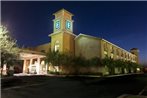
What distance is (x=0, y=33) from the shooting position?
68.5 feet

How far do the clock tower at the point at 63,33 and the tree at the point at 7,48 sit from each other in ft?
44.4

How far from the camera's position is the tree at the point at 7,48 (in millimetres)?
21456

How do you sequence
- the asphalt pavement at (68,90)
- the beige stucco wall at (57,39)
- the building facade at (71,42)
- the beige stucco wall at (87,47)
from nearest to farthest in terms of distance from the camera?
the asphalt pavement at (68,90) < the beige stucco wall at (87,47) < the building facade at (71,42) < the beige stucco wall at (57,39)

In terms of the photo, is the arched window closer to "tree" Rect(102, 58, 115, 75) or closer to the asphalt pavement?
"tree" Rect(102, 58, 115, 75)

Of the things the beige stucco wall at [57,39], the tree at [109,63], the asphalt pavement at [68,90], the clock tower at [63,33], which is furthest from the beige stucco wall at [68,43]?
the asphalt pavement at [68,90]

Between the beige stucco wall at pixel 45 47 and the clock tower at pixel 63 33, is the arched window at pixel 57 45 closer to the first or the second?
the clock tower at pixel 63 33

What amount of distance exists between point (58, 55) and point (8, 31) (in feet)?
41.6

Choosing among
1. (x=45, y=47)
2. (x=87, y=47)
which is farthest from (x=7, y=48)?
(x=45, y=47)

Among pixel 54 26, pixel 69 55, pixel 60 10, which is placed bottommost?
pixel 69 55

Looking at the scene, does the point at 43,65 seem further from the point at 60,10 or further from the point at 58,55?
the point at 60,10

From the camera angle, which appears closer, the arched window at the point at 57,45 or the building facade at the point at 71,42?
the building facade at the point at 71,42

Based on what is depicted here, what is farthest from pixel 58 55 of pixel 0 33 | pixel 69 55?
pixel 0 33

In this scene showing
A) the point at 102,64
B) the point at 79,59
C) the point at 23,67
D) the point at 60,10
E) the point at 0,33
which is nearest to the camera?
the point at 0,33

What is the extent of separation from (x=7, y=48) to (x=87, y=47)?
17950mm
